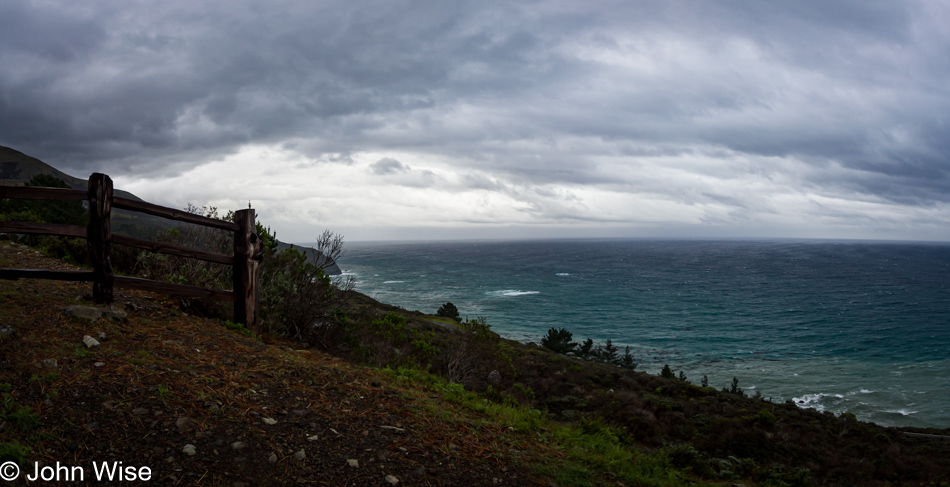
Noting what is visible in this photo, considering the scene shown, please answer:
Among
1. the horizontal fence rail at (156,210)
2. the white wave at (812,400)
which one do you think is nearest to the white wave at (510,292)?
the white wave at (812,400)

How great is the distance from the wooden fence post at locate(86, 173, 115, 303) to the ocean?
32.1 m

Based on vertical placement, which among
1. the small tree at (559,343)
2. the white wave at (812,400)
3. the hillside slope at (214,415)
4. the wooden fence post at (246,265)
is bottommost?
the white wave at (812,400)

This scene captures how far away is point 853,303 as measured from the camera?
217ft

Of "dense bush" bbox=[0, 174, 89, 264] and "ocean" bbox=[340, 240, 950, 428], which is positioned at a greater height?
"dense bush" bbox=[0, 174, 89, 264]

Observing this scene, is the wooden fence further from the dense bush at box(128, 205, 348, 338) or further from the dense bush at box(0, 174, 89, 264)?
the dense bush at box(0, 174, 89, 264)

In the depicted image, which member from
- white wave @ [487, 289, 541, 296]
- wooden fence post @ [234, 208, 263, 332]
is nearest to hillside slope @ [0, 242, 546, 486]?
wooden fence post @ [234, 208, 263, 332]

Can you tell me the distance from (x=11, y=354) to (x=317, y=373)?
2788mm

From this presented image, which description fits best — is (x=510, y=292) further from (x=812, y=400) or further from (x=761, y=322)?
(x=812, y=400)

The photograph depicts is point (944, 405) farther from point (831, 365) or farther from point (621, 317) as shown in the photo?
point (621, 317)

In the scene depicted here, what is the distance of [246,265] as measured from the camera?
730 cm

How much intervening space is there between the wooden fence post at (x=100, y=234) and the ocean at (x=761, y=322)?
105 feet

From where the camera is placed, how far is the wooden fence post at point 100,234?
6.16m

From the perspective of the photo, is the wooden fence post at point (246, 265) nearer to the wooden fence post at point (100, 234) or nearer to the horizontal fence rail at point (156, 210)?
the horizontal fence rail at point (156, 210)

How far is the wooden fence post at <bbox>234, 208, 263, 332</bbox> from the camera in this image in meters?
7.28
